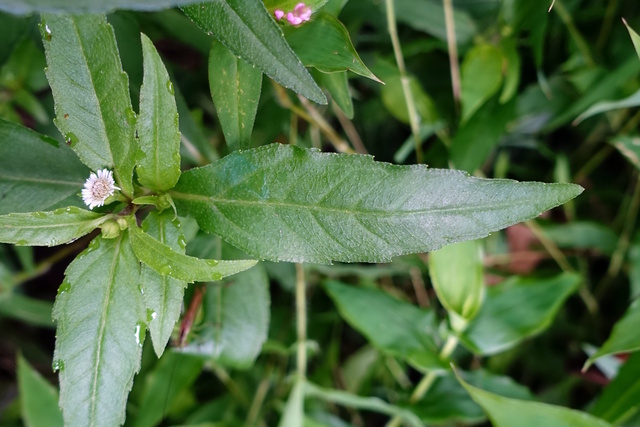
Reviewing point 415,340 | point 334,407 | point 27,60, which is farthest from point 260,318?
point 27,60

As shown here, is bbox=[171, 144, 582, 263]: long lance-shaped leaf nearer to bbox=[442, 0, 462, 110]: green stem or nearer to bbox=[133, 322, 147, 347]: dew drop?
bbox=[133, 322, 147, 347]: dew drop

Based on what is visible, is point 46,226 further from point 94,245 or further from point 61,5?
point 61,5

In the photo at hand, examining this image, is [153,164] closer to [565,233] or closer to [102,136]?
[102,136]

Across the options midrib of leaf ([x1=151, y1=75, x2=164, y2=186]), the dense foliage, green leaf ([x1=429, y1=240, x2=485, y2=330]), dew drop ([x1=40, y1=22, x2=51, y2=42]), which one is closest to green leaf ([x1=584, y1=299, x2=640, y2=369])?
the dense foliage

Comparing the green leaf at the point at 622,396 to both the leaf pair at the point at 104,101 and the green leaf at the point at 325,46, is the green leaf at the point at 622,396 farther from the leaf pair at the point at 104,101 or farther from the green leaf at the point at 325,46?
the leaf pair at the point at 104,101

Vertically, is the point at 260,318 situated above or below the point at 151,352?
above

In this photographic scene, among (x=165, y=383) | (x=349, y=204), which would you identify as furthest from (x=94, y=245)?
(x=165, y=383)
